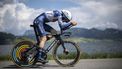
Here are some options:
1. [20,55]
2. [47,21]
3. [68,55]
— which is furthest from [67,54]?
[20,55]

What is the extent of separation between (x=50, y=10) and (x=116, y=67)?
5.16ft

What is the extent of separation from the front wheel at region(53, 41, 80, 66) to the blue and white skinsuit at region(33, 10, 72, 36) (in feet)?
1.01

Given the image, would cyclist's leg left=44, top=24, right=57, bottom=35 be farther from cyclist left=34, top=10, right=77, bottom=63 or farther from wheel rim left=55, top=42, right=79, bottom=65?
wheel rim left=55, top=42, right=79, bottom=65

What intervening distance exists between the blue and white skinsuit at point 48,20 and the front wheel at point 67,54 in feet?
1.01

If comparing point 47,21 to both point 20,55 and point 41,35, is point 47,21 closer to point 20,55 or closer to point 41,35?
point 41,35

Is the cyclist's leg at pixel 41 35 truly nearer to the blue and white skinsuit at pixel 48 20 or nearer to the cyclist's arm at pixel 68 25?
the blue and white skinsuit at pixel 48 20

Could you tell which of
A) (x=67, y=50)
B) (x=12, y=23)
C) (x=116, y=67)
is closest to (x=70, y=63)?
(x=67, y=50)

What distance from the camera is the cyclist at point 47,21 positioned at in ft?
19.3

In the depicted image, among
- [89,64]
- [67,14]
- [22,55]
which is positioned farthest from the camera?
[89,64]

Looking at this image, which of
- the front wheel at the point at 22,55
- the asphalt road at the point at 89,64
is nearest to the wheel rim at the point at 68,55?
the asphalt road at the point at 89,64

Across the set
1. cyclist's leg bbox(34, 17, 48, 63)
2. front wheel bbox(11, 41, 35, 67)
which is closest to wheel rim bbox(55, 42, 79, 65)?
cyclist's leg bbox(34, 17, 48, 63)

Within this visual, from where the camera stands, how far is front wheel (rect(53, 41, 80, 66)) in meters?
5.98

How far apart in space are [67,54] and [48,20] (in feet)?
2.31

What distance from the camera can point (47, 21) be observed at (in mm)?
5957
